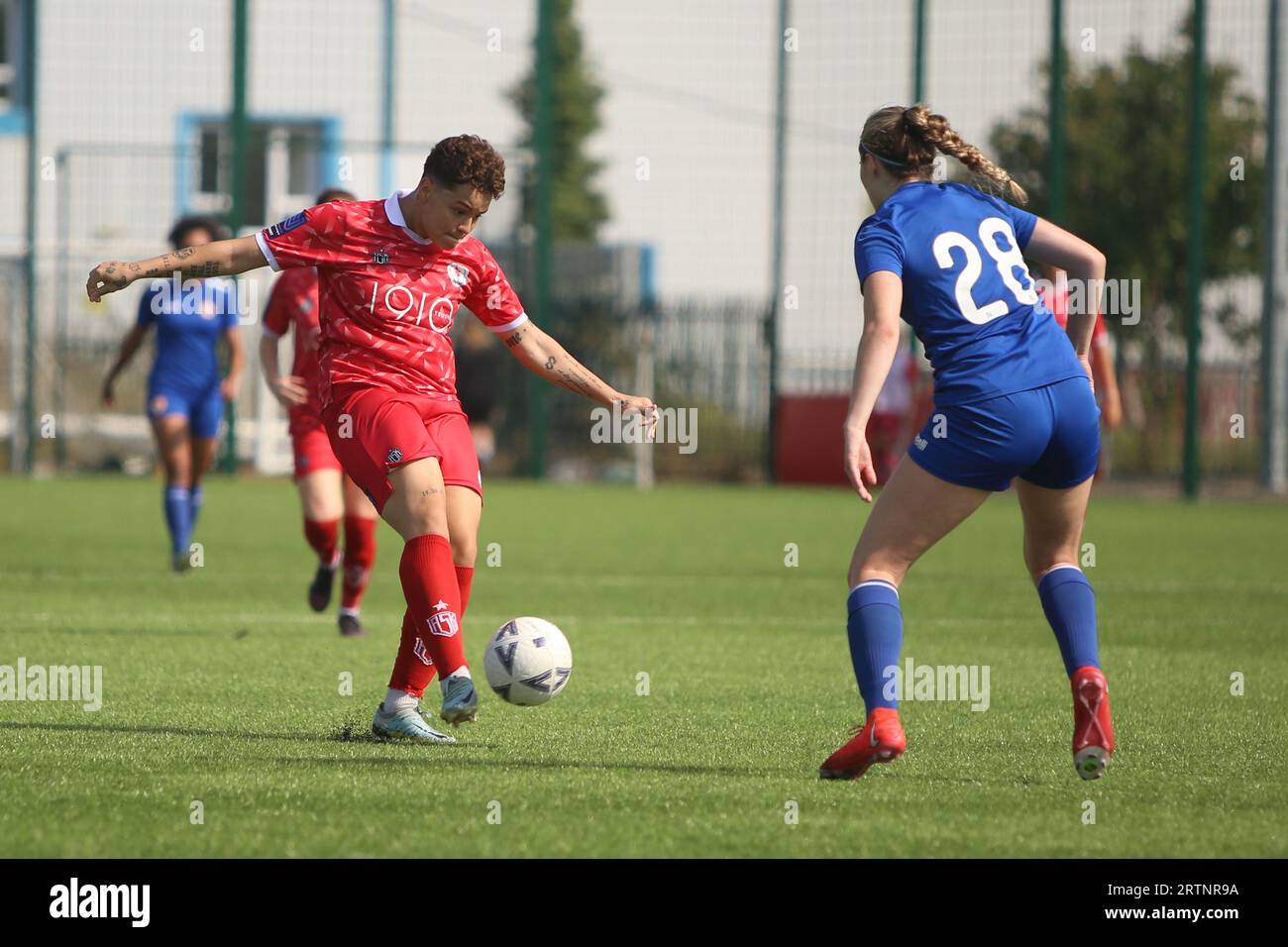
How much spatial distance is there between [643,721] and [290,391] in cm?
300

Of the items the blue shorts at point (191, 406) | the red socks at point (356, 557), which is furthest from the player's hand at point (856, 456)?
the blue shorts at point (191, 406)

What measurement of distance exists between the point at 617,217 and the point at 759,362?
689cm

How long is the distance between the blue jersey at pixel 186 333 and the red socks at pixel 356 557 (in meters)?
3.61

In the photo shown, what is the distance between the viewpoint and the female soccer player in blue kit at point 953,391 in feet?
16.4

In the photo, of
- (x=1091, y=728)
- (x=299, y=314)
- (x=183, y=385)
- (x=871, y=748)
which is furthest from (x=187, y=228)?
(x=1091, y=728)

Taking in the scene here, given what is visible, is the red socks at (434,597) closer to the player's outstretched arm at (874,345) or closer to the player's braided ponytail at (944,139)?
the player's outstretched arm at (874,345)

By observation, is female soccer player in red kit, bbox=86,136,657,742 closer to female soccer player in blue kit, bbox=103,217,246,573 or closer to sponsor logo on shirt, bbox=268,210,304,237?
sponsor logo on shirt, bbox=268,210,304,237

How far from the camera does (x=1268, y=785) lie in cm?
521

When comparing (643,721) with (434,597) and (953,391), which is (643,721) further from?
(953,391)

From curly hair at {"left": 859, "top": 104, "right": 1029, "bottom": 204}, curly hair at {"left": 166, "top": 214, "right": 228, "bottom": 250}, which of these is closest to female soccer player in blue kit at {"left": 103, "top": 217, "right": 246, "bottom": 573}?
curly hair at {"left": 166, "top": 214, "right": 228, "bottom": 250}

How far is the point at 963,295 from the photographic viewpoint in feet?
16.6

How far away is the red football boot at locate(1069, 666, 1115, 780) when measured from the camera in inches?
196
